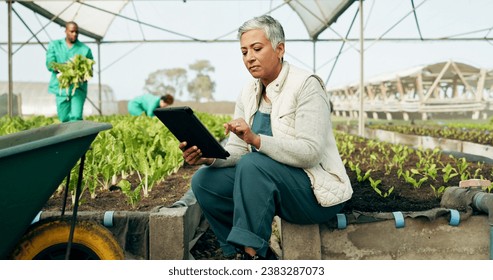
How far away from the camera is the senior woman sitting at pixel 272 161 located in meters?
1.86

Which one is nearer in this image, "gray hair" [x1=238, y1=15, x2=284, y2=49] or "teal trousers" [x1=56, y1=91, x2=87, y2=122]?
"gray hair" [x1=238, y1=15, x2=284, y2=49]

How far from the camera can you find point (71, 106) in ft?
20.4

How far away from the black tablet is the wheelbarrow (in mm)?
245

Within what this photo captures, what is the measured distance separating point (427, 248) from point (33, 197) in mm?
1675

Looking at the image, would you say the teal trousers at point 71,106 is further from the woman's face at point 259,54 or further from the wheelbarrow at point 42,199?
the woman's face at point 259,54

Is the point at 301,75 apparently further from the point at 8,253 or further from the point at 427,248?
the point at 8,253

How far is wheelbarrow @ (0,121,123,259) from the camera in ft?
5.24

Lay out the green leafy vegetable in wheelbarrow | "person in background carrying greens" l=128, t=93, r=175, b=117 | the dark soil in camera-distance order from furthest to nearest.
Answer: "person in background carrying greens" l=128, t=93, r=175, b=117 → the green leafy vegetable in wheelbarrow → the dark soil

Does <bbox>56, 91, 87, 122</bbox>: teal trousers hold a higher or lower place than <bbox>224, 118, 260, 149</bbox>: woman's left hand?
higher

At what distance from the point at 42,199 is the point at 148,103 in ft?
24.0

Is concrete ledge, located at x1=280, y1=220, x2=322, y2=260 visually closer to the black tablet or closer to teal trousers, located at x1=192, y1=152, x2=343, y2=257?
teal trousers, located at x1=192, y1=152, x2=343, y2=257

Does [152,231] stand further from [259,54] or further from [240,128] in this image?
[259,54]

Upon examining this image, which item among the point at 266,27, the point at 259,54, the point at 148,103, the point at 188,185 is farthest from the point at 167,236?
the point at 148,103

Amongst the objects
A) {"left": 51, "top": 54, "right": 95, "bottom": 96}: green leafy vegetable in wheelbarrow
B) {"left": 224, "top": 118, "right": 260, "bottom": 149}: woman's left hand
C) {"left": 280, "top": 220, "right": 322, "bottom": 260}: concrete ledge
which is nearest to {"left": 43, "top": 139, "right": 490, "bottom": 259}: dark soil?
{"left": 280, "top": 220, "right": 322, "bottom": 260}: concrete ledge
